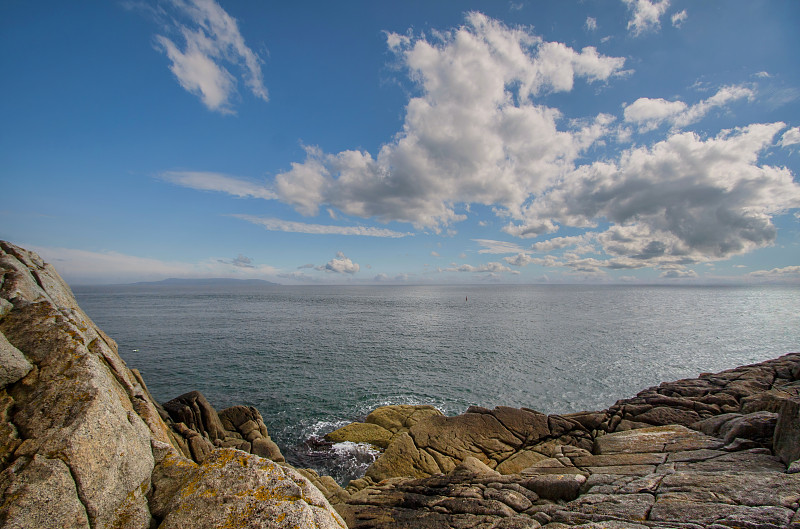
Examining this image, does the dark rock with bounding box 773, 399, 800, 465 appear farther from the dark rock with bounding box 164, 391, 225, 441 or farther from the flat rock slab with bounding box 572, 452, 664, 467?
the dark rock with bounding box 164, 391, 225, 441

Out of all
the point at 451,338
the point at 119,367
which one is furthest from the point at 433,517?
the point at 451,338

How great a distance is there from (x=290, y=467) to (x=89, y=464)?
368 centimetres

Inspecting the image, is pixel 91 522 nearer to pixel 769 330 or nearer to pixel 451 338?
pixel 451 338

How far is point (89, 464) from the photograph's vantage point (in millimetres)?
6074

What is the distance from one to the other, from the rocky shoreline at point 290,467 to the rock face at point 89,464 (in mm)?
24

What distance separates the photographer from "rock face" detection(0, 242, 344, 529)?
5520 mm

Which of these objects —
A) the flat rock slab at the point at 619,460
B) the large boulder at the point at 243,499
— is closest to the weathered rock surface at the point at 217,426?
the large boulder at the point at 243,499

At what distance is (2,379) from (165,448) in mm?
3436

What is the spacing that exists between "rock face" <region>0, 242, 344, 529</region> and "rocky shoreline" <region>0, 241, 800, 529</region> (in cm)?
2

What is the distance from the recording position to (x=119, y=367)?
9375mm

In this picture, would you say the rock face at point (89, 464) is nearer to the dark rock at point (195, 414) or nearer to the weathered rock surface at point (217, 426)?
the weathered rock surface at point (217, 426)

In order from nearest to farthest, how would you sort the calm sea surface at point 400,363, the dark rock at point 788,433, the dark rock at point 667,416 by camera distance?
the dark rock at point 788,433 → the dark rock at point 667,416 → the calm sea surface at point 400,363

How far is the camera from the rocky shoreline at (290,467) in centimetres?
577

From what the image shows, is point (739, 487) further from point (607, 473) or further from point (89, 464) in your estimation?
point (89, 464)
